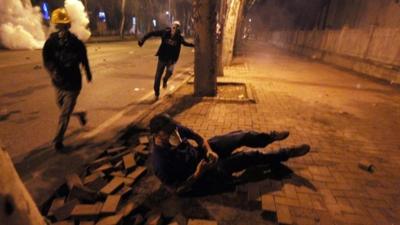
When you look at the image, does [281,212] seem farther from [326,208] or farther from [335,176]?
[335,176]

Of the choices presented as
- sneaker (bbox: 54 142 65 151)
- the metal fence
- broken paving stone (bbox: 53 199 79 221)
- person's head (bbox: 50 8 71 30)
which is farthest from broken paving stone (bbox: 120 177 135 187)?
the metal fence

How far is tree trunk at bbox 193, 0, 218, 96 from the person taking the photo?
7.12 metres

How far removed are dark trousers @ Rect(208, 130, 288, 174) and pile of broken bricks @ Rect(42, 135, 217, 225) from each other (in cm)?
87

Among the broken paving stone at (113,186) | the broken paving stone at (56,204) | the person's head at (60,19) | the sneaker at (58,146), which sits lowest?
the sneaker at (58,146)

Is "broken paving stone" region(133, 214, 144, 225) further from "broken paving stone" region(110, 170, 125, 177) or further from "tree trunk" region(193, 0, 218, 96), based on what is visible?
"tree trunk" region(193, 0, 218, 96)

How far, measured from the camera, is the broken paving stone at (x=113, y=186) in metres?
3.20

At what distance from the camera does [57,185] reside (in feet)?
11.3

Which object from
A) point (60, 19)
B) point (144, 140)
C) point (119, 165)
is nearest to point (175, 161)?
Result: point (119, 165)

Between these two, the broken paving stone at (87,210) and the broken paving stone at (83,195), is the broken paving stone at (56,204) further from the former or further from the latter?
the broken paving stone at (87,210)

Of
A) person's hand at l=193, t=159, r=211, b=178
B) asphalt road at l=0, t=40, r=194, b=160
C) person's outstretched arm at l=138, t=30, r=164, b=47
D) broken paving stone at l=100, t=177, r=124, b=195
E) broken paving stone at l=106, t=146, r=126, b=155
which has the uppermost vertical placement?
person's outstretched arm at l=138, t=30, r=164, b=47

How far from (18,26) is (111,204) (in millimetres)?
21267

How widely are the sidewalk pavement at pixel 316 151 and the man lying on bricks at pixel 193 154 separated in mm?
290

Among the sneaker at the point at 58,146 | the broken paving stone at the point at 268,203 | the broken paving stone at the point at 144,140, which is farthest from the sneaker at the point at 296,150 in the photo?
the sneaker at the point at 58,146

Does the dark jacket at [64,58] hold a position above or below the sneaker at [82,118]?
above
